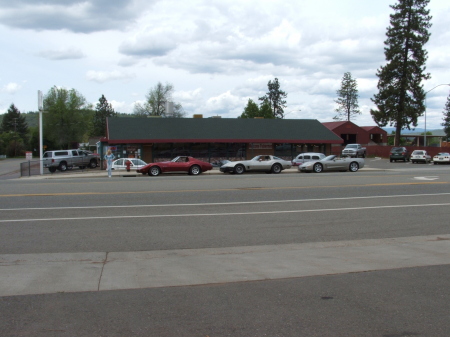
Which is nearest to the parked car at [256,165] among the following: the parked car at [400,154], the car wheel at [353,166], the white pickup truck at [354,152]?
the car wheel at [353,166]

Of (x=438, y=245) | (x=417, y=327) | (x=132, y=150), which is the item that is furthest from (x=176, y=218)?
(x=132, y=150)

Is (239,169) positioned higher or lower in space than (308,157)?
lower

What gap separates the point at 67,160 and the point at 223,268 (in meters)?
36.5

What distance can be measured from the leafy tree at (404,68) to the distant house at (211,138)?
18245 millimetres

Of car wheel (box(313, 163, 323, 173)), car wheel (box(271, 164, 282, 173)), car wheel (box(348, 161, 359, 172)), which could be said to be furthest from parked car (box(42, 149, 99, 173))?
car wheel (box(348, 161, 359, 172))

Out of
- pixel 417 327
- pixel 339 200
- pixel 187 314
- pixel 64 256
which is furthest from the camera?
pixel 339 200

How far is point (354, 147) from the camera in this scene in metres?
65.6

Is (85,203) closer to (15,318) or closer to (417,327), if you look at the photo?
(15,318)

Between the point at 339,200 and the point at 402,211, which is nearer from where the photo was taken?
the point at 402,211

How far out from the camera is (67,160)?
41375mm

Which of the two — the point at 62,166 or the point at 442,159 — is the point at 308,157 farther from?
the point at 442,159

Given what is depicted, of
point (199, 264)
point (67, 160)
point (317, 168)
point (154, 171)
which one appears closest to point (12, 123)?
point (67, 160)

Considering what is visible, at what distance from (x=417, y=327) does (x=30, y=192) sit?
16418 millimetres

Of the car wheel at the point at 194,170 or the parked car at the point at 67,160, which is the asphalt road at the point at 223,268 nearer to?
the car wheel at the point at 194,170
